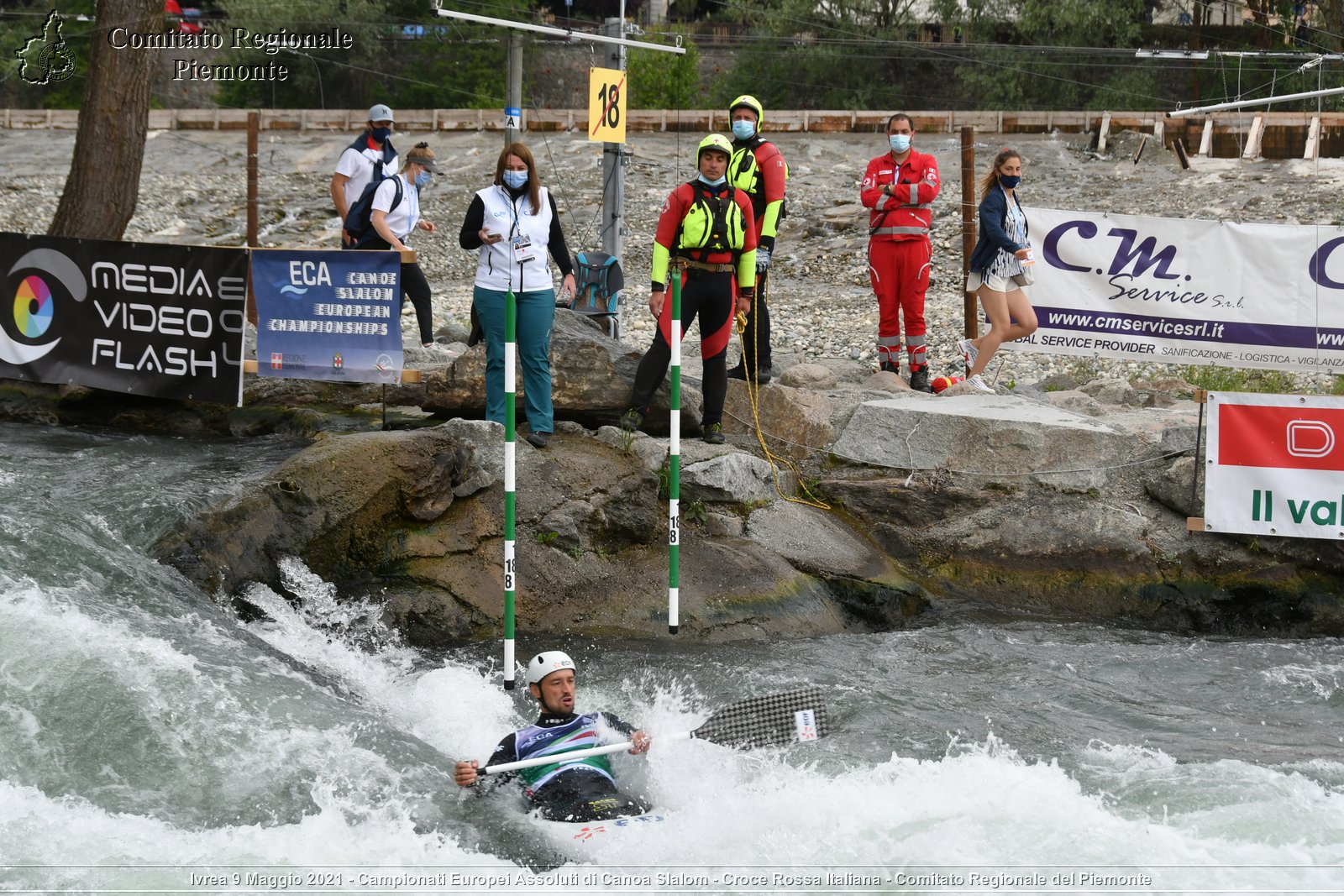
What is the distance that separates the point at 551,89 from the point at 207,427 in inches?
1275

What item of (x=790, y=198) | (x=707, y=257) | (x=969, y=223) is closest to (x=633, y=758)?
(x=707, y=257)

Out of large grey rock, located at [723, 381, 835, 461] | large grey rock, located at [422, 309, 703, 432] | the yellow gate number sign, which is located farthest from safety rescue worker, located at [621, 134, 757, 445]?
the yellow gate number sign

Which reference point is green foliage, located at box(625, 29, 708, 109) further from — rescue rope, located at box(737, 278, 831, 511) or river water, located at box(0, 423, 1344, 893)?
river water, located at box(0, 423, 1344, 893)

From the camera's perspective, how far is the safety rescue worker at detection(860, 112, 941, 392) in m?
10.8

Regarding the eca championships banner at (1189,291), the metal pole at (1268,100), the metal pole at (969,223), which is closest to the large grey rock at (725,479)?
the eca championships banner at (1189,291)

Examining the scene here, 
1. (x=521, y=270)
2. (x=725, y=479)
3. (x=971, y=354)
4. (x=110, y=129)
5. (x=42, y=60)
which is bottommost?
(x=725, y=479)

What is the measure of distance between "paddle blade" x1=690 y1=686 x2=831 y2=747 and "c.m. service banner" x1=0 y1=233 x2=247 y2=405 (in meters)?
5.72

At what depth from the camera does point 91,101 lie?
1290cm

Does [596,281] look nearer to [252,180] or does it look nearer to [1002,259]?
[1002,259]

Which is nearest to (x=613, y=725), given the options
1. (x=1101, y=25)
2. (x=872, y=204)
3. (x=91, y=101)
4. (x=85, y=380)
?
(x=872, y=204)

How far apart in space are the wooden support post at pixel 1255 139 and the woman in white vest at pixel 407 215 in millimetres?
19326

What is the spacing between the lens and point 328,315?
10.2 meters

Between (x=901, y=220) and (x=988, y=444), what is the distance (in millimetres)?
2042

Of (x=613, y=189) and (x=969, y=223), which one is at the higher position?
(x=613, y=189)
